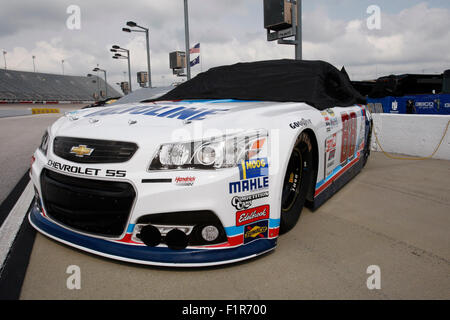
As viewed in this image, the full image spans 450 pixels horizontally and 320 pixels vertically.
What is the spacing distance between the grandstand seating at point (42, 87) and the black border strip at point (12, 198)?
6183 cm

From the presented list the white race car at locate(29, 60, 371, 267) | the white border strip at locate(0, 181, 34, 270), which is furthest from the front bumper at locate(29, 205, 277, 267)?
the white border strip at locate(0, 181, 34, 270)

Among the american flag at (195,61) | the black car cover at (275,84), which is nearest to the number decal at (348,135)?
the black car cover at (275,84)

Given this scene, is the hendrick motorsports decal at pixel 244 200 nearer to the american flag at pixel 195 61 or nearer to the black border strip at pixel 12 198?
the black border strip at pixel 12 198

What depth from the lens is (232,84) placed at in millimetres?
3498

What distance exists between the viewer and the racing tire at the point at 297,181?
2.52 metres

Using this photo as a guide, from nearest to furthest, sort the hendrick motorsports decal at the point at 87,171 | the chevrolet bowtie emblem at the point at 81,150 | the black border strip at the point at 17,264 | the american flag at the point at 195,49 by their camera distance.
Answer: the black border strip at the point at 17,264 → the hendrick motorsports decal at the point at 87,171 → the chevrolet bowtie emblem at the point at 81,150 → the american flag at the point at 195,49

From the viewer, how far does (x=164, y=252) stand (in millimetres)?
1888

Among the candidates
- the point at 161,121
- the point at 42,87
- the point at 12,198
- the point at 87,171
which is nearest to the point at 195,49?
the point at 12,198

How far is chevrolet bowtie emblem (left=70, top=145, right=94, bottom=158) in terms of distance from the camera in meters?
2.00

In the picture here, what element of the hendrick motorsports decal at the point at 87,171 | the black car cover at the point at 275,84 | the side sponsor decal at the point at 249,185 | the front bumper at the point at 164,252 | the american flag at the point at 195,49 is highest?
the american flag at the point at 195,49

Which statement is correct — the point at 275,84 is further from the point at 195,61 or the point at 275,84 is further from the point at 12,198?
the point at 195,61

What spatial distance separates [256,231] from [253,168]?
0.39m

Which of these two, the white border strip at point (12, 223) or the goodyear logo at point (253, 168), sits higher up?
the goodyear logo at point (253, 168)

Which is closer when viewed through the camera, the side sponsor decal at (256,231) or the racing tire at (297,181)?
the side sponsor decal at (256,231)
